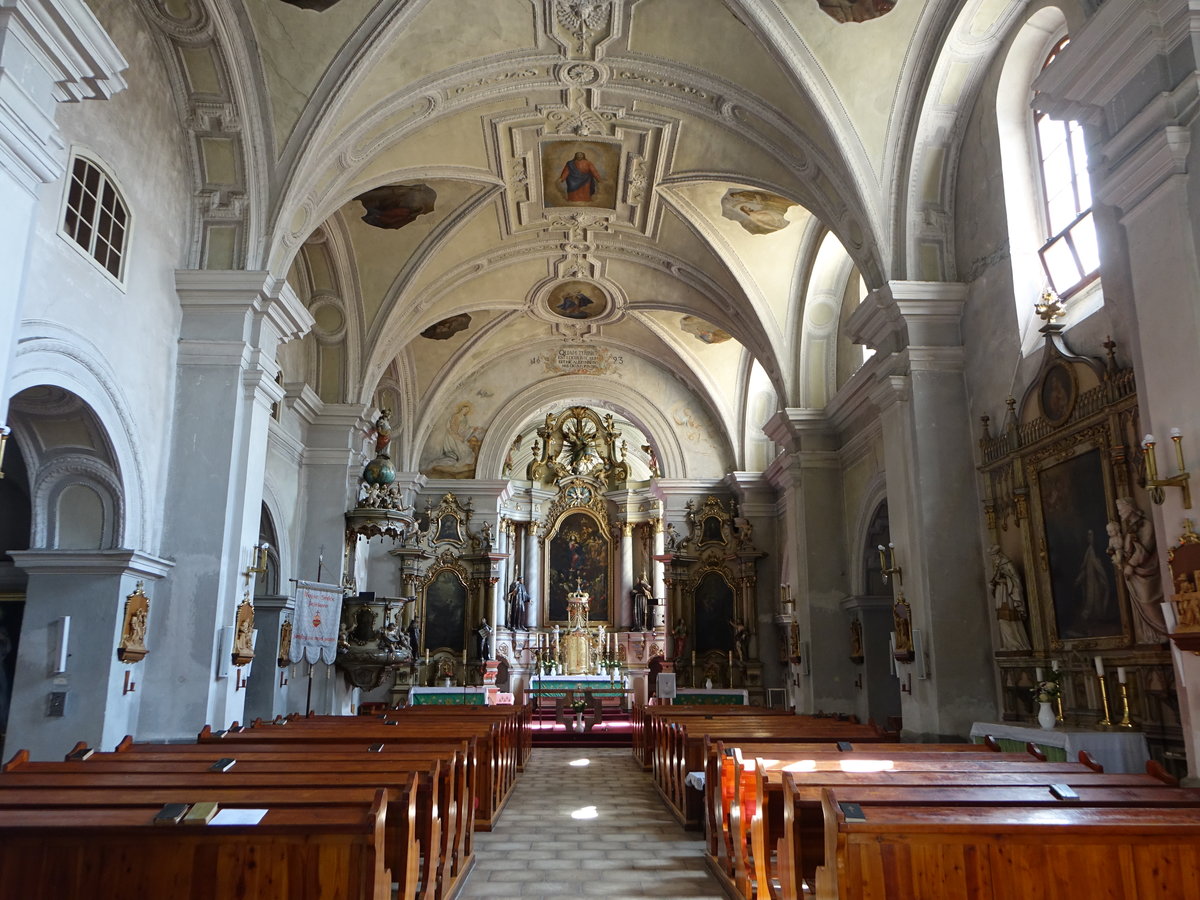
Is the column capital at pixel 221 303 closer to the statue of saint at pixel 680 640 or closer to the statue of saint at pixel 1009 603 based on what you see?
the statue of saint at pixel 1009 603

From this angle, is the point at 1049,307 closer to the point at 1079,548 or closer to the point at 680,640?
the point at 1079,548

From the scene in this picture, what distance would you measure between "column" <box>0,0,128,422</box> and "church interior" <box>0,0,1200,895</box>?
0.07ft

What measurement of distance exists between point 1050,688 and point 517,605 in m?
15.3

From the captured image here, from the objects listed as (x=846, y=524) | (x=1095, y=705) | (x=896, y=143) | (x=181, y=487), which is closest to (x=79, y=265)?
(x=181, y=487)

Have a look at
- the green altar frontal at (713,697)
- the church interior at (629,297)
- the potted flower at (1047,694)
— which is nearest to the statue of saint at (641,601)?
the church interior at (629,297)

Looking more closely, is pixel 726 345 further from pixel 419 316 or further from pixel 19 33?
pixel 19 33

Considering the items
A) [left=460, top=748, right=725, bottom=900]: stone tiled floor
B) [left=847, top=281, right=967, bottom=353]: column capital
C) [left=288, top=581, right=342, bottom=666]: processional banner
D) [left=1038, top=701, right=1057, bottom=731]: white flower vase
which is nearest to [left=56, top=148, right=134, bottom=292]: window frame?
[left=460, top=748, right=725, bottom=900]: stone tiled floor

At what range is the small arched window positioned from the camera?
793 centimetres

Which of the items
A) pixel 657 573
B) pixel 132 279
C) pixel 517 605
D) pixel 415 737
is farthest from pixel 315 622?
pixel 657 573

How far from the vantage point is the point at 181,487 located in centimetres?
959

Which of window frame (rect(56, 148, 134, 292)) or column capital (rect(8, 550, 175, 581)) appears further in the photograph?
column capital (rect(8, 550, 175, 581))

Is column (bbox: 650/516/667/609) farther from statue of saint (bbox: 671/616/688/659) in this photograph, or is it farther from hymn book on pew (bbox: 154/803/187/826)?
hymn book on pew (bbox: 154/803/187/826)

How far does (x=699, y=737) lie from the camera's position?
830 cm

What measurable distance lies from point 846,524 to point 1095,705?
7030mm
